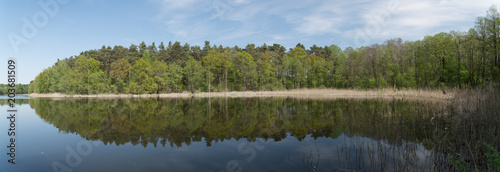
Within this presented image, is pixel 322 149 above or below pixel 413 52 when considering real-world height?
below

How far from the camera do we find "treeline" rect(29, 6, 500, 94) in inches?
1346

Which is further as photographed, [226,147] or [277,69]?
[277,69]

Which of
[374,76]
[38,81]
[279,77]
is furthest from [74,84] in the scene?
[374,76]

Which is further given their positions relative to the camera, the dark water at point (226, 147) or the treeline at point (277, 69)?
the treeline at point (277, 69)

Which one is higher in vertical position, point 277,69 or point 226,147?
point 277,69

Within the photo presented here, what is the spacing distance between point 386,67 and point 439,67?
1128cm

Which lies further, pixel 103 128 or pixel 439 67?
pixel 439 67

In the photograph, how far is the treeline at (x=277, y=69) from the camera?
34188mm

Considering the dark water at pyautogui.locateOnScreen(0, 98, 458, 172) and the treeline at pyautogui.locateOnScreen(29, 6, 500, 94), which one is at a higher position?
the treeline at pyautogui.locateOnScreen(29, 6, 500, 94)

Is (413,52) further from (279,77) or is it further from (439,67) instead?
(279,77)

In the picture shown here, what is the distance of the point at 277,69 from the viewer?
6256 cm

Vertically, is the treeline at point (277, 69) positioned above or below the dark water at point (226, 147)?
above

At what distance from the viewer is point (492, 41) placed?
85.3 feet

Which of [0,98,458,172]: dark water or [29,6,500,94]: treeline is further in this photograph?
[29,6,500,94]: treeline
